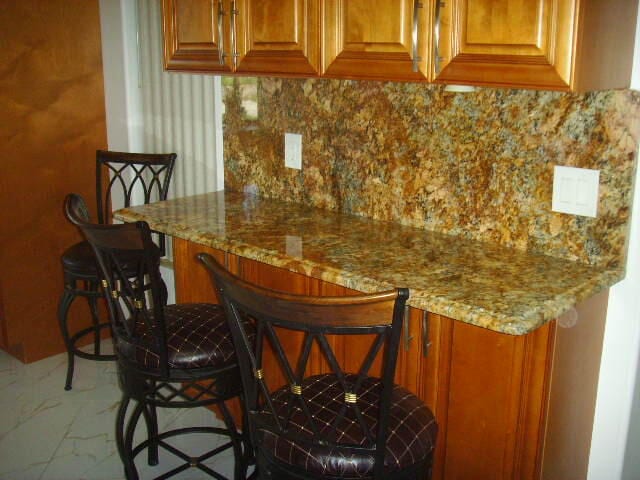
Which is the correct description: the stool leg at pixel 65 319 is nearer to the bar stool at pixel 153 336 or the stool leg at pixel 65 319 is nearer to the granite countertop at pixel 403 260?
the granite countertop at pixel 403 260

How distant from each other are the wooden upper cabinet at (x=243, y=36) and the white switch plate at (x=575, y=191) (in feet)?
2.54

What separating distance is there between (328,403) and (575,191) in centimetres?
90

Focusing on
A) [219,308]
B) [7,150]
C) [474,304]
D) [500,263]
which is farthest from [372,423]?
[7,150]

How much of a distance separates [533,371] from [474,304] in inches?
10.8

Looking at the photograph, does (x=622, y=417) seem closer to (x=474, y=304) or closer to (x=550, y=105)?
(x=474, y=304)

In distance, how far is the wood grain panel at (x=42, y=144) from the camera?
3.09 m

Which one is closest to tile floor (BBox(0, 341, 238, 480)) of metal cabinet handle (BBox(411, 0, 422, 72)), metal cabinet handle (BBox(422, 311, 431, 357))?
metal cabinet handle (BBox(422, 311, 431, 357))

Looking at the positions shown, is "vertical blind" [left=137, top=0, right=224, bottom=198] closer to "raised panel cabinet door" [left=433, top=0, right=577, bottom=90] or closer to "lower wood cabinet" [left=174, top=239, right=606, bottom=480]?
"lower wood cabinet" [left=174, top=239, right=606, bottom=480]

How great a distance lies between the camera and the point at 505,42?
1.60m

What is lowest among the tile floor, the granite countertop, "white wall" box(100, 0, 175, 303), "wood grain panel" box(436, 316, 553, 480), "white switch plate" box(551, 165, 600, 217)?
the tile floor

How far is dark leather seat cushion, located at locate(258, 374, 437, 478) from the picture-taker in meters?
1.45

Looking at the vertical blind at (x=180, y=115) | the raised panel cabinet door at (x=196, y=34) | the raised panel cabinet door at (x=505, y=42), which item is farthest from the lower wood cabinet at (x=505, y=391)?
the vertical blind at (x=180, y=115)

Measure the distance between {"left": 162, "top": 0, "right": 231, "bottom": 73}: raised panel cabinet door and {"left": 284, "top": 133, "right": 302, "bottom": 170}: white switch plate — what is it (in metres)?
0.40

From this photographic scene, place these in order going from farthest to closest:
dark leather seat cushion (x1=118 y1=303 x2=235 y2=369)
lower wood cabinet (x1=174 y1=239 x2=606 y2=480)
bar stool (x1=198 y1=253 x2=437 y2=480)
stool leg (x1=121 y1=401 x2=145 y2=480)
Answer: stool leg (x1=121 y1=401 x2=145 y2=480) < dark leather seat cushion (x1=118 y1=303 x2=235 y2=369) < lower wood cabinet (x1=174 y1=239 x2=606 y2=480) < bar stool (x1=198 y1=253 x2=437 y2=480)
